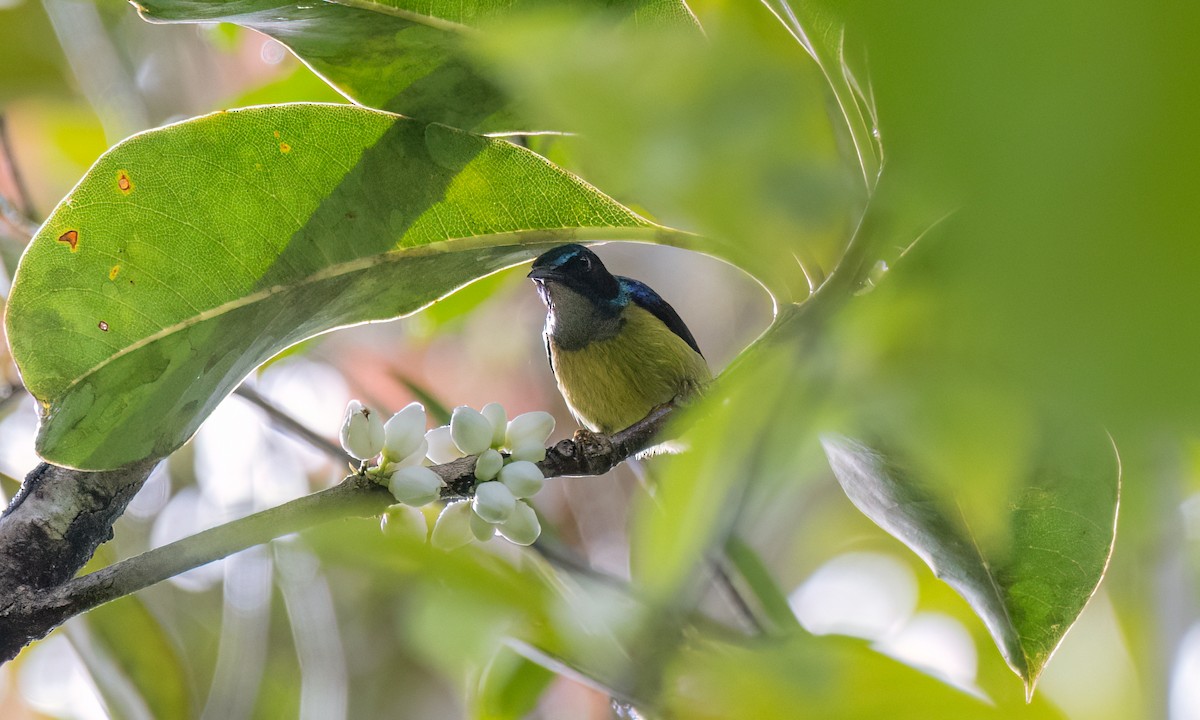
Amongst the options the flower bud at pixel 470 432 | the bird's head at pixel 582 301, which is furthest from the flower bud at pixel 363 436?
the bird's head at pixel 582 301

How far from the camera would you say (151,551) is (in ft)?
3.32

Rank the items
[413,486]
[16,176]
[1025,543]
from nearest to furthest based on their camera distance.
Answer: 1. [413,486]
2. [1025,543]
3. [16,176]

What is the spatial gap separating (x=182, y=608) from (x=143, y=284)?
140 inches

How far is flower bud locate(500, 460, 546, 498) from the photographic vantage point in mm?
1297

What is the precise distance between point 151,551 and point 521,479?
0.44 m

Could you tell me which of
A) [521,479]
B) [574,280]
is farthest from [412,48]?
[574,280]

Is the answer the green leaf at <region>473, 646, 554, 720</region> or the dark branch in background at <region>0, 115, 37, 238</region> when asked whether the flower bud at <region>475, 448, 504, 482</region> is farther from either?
the dark branch in background at <region>0, 115, 37, 238</region>

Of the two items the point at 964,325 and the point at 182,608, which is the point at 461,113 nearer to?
the point at 964,325

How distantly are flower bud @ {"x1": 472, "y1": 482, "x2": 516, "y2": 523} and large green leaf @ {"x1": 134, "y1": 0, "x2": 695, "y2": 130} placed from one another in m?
0.56

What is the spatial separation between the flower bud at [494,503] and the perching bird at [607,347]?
1246 mm

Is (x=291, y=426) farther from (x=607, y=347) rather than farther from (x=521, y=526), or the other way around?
(x=607, y=347)

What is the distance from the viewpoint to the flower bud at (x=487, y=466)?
1.30 metres

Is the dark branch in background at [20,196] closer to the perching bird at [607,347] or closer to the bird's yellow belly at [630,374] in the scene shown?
the perching bird at [607,347]

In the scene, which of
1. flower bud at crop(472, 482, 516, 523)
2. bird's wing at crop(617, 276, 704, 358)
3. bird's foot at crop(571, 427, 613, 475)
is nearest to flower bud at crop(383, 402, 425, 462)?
flower bud at crop(472, 482, 516, 523)
